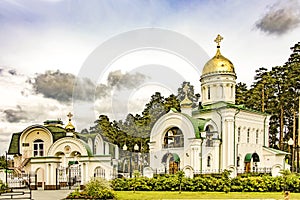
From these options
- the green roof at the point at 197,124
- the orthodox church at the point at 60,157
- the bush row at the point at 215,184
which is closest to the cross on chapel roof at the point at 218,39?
the green roof at the point at 197,124

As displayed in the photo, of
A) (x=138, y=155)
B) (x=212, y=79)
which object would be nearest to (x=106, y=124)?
(x=138, y=155)

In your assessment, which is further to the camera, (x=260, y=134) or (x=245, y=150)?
(x=260, y=134)

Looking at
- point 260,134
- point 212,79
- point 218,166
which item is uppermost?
point 212,79

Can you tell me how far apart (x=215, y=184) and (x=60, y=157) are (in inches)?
344

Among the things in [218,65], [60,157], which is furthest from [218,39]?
[60,157]

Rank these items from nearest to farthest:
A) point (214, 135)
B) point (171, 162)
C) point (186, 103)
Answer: point (171, 162)
point (214, 135)
point (186, 103)

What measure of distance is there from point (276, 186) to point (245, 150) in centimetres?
1100

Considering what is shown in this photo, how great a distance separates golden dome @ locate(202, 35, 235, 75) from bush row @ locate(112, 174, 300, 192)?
41.3 ft

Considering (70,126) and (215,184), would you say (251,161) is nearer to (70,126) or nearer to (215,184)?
(215,184)

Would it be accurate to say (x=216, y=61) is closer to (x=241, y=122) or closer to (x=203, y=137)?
(x=241, y=122)

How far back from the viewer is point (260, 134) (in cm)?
3098

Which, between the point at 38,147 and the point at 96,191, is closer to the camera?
the point at 96,191

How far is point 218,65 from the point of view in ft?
97.6

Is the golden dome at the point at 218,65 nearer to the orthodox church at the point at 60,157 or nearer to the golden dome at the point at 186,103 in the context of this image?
the golden dome at the point at 186,103
